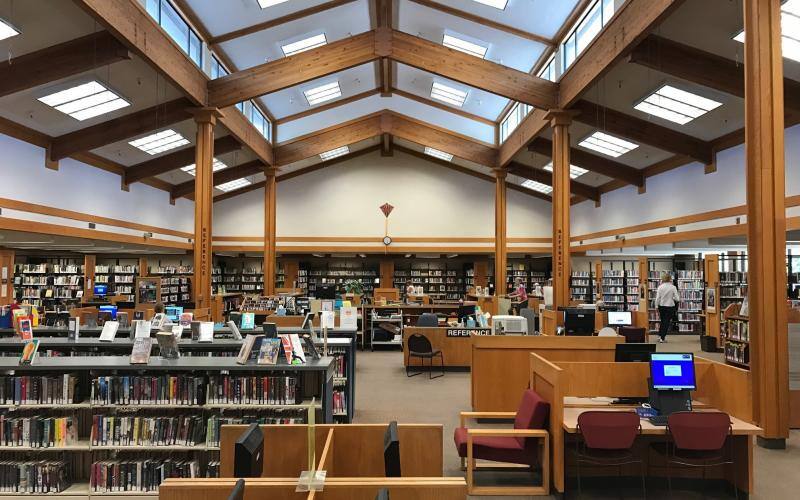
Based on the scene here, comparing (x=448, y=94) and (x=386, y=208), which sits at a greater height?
(x=448, y=94)

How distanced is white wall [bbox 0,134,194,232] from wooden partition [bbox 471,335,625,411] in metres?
8.42

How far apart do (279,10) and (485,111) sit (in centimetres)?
733

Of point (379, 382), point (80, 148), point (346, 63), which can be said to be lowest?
point (379, 382)

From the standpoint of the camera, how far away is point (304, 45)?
37.7ft

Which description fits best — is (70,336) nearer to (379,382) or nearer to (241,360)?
(241,360)

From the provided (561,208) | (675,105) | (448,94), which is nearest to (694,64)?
(675,105)

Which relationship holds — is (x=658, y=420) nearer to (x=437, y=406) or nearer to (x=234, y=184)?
(x=437, y=406)

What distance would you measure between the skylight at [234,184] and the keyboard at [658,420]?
1588cm

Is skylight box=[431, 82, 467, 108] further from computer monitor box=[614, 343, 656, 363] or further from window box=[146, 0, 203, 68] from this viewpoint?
computer monitor box=[614, 343, 656, 363]

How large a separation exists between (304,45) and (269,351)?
28.8 ft

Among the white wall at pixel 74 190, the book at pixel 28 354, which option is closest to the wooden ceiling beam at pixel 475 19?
the white wall at pixel 74 190

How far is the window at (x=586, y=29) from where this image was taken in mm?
8539

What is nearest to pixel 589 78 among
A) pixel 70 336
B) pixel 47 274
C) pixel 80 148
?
pixel 70 336

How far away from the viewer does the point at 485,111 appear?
15438 mm
